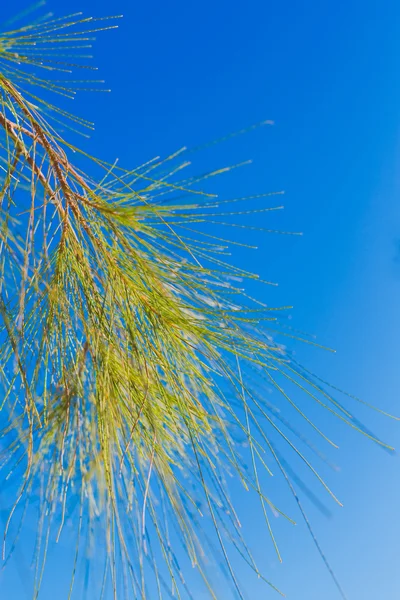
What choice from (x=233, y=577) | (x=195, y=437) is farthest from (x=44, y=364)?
(x=233, y=577)

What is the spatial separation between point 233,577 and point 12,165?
592 millimetres

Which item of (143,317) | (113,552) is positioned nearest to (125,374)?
(143,317)

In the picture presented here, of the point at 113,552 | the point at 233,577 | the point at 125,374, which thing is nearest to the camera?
the point at 233,577

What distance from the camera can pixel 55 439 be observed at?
0.93 m

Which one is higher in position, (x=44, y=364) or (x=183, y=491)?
(x=44, y=364)

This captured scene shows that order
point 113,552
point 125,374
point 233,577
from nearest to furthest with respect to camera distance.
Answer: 1. point 233,577
2. point 113,552
3. point 125,374

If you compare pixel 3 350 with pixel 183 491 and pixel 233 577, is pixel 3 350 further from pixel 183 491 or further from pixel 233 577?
pixel 233 577

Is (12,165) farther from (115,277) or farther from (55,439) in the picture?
(55,439)

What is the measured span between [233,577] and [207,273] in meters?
0.38

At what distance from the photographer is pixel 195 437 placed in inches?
33.3

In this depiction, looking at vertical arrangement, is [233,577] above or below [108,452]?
below

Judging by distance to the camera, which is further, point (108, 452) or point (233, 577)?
point (108, 452)

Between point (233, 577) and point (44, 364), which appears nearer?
point (233, 577)

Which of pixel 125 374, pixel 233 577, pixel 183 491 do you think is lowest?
pixel 233 577
